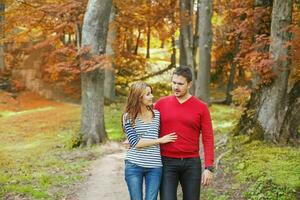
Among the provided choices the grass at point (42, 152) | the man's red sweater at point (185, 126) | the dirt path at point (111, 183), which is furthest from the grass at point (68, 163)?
the man's red sweater at point (185, 126)

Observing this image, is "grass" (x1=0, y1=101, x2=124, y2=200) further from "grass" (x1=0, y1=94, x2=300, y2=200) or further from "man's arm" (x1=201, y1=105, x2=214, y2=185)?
"man's arm" (x1=201, y1=105, x2=214, y2=185)

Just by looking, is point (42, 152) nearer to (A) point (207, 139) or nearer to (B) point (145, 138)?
(B) point (145, 138)

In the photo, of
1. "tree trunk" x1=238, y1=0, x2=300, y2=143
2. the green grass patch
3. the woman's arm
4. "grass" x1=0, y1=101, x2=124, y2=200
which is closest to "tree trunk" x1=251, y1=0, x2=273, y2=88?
"tree trunk" x1=238, y1=0, x2=300, y2=143

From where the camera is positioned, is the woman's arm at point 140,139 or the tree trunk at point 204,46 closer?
the woman's arm at point 140,139

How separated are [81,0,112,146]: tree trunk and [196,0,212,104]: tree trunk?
6899mm

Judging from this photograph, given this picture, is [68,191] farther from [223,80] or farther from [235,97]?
[223,80]

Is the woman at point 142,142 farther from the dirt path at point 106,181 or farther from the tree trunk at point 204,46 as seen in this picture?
→ the tree trunk at point 204,46

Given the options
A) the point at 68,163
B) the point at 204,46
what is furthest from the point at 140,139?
the point at 204,46

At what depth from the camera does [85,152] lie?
40.7 feet

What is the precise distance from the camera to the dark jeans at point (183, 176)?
192 inches

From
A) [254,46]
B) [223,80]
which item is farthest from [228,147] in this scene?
[223,80]

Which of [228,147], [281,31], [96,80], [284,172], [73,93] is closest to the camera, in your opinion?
[284,172]

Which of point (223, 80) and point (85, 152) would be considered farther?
point (223, 80)

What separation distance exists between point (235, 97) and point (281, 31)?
192 cm
